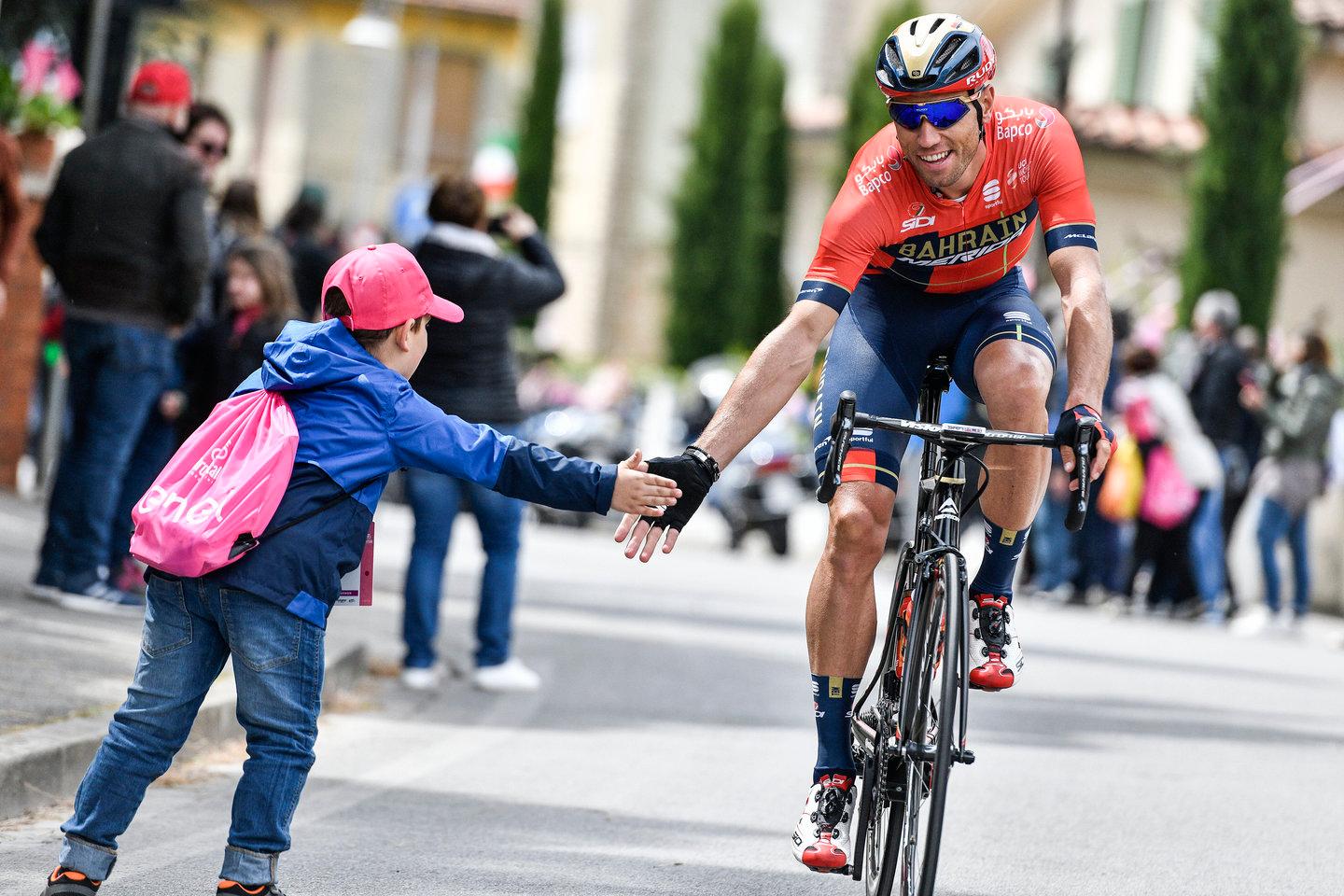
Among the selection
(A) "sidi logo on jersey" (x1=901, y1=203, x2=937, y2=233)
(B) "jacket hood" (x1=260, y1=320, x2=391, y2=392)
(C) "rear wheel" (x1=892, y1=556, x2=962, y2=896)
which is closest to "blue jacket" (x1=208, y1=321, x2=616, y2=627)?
(B) "jacket hood" (x1=260, y1=320, x2=391, y2=392)

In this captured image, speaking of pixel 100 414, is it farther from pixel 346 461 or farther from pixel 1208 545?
pixel 1208 545

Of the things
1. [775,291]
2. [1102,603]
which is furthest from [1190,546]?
[775,291]

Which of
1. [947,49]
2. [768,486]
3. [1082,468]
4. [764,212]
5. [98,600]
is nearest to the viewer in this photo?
[1082,468]

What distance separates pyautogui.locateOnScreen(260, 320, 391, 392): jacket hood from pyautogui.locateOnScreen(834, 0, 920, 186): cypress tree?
1158 inches

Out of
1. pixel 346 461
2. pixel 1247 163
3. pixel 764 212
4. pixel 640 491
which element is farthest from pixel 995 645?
pixel 764 212

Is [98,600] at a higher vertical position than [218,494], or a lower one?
lower

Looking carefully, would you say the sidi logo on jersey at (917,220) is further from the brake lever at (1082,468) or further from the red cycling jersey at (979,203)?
the brake lever at (1082,468)

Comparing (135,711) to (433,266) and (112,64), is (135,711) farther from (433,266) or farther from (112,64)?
(112,64)

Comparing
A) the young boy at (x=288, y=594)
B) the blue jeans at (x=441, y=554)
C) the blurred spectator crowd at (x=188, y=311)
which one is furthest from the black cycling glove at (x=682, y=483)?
the blue jeans at (x=441, y=554)

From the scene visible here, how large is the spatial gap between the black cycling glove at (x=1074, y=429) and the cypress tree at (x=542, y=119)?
43.3 meters

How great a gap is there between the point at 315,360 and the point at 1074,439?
1.80 metres

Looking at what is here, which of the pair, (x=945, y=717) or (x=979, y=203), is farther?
(x=979, y=203)

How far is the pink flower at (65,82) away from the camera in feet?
51.5

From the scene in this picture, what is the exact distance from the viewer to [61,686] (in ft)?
25.3
